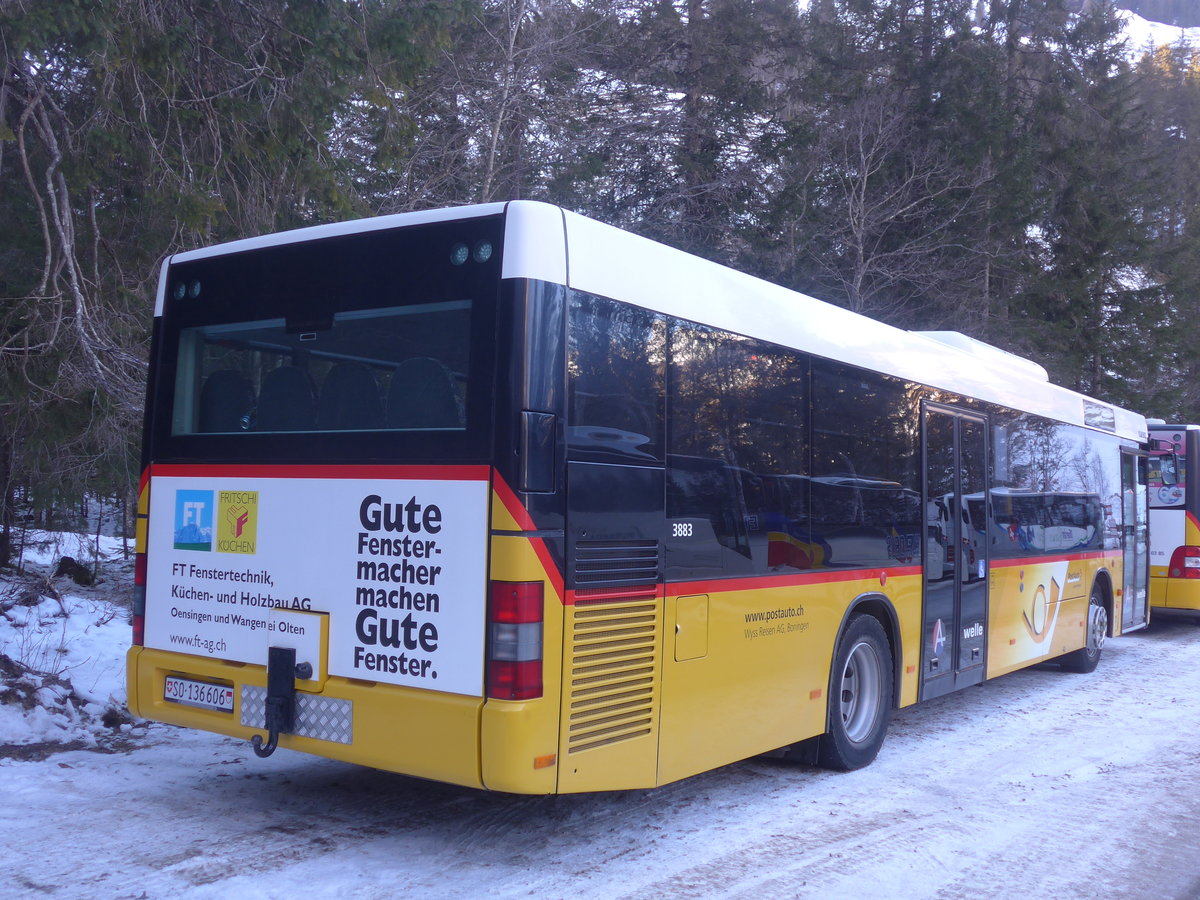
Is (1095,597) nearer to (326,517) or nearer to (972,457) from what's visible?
(972,457)

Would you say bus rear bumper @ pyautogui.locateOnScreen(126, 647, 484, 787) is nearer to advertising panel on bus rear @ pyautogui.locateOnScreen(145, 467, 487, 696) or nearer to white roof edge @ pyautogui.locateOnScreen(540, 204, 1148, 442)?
advertising panel on bus rear @ pyautogui.locateOnScreen(145, 467, 487, 696)

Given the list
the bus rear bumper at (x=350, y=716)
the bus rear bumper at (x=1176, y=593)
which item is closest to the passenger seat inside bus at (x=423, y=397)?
the bus rear bumper at (x=350, y=716)

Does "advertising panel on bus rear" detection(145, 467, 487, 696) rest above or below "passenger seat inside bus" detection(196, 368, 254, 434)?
below

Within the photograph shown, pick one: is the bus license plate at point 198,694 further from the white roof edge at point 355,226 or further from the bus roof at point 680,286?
the white roof edge at point 355,226

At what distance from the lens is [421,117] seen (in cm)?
1523

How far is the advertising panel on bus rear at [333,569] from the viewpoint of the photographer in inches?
181

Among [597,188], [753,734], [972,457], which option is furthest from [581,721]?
[597,188]

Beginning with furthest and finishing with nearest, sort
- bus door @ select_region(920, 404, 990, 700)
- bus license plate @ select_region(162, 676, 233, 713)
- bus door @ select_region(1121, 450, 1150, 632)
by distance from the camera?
bus door @ select_region(1121, 450, 1150, 632) → bus door @ select_region(920, 404, 990, 700) → bus license plate @ select_region(162, 676, 233, 713)

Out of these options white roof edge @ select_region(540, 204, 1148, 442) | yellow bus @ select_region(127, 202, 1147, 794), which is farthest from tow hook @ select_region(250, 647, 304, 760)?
white roof edge @ select_region(540, 204, 1148, 442)

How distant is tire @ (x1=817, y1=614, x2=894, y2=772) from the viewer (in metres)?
6.79

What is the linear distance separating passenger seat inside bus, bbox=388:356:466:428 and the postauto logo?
3.48ft

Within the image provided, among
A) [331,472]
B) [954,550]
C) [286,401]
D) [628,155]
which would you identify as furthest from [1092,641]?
[628,155]

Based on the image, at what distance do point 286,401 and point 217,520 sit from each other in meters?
0.78

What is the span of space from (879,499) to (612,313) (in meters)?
3.18
